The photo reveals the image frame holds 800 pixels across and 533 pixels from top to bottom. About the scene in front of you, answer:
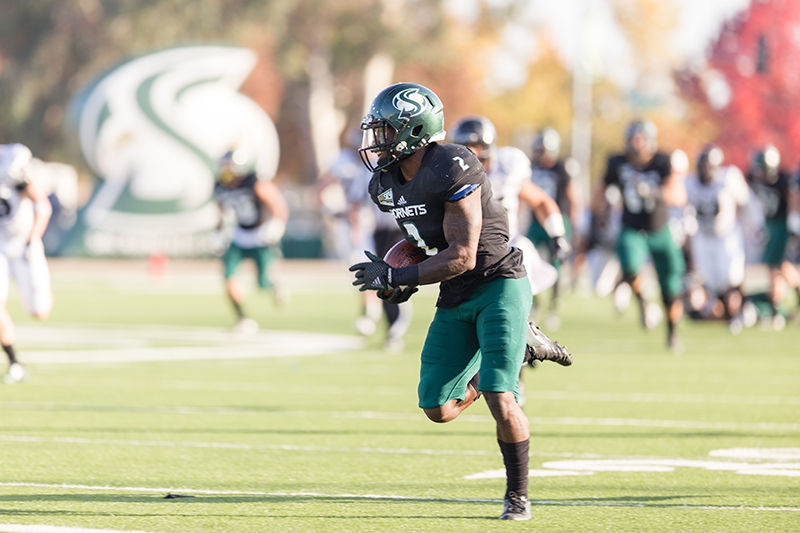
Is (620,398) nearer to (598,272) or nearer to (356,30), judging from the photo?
(598,272)

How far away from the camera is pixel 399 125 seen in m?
6.04

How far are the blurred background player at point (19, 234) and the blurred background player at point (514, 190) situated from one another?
134 inches

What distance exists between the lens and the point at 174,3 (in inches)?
1802

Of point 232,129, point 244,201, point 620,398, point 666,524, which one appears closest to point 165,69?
point 232,129

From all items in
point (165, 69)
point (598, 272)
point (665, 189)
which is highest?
point (165, 69)

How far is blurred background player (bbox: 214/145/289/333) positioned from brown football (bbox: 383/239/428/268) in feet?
33.4

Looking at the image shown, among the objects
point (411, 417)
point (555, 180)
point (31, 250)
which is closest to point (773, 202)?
point (555, 180)

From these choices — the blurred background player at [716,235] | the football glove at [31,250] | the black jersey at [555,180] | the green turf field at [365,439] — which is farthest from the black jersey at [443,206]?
the blurred background player at [716,235]

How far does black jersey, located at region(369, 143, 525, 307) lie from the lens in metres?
6.00

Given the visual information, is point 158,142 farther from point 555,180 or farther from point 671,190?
point 671,190

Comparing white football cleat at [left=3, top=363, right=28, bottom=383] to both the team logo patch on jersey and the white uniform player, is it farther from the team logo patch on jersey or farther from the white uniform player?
the team logo patch on jersey

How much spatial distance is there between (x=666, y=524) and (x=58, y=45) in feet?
140

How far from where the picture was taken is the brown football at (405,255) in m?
6.26

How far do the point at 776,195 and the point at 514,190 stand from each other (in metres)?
Result: 8.12
